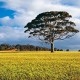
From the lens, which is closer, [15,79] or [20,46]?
[15,79]

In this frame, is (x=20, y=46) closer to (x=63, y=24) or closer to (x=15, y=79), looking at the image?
(x=63, y=24)

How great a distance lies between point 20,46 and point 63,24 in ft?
112

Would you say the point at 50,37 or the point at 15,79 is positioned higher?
the point at 50,37

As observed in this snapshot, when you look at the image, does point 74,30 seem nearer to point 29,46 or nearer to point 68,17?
point 68,17

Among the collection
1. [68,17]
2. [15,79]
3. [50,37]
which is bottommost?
[15,79]

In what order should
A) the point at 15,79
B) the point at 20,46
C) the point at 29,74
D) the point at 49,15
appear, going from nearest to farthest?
the point at 15,79 → the point at 29,74 → the point at 49,15 → the point at 20,46

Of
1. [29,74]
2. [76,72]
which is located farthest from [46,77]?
[76,72]

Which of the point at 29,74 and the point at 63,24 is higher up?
the point at 63,24

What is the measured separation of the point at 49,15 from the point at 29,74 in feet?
190

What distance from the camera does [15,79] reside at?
59.2ft

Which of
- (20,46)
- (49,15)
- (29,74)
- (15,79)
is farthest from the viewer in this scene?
(20,46)

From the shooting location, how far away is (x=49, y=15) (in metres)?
76.6

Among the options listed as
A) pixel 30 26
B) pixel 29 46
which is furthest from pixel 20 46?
pixel 30 26

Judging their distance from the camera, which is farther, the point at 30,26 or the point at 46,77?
the point at 30,26
